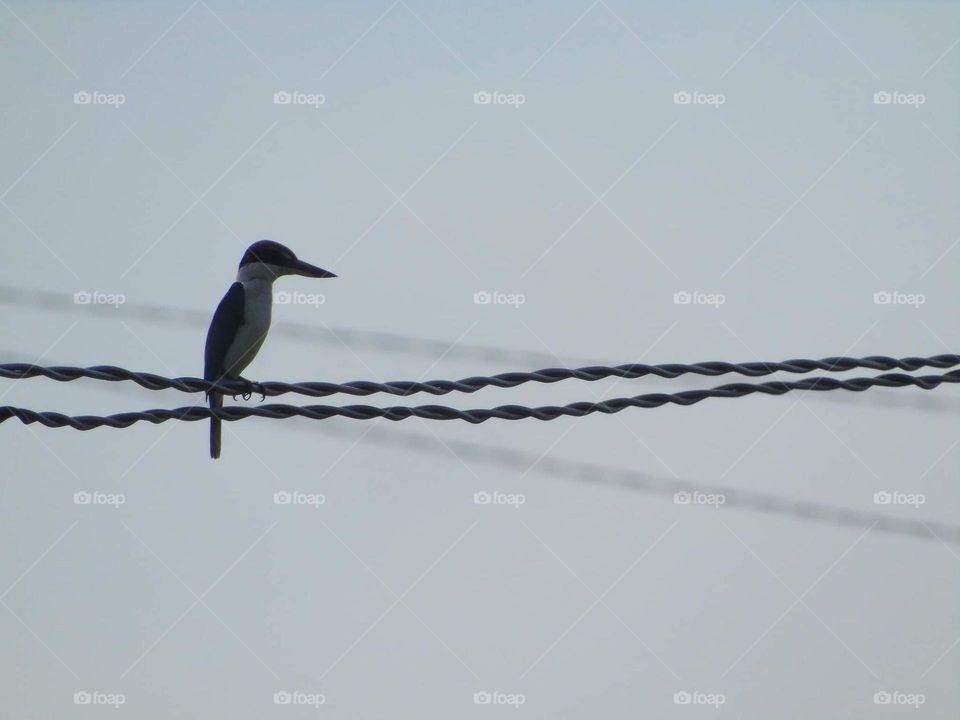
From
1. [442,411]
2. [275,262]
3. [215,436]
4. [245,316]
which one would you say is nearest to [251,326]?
[245,316]

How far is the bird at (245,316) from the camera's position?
18.6ft

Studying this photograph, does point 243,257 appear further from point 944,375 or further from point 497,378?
point 944,375

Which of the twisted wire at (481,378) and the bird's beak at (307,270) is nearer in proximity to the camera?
the twisted wire at (481,378)

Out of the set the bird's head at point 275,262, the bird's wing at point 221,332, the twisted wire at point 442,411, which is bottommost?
the twisted wire at point 442,411

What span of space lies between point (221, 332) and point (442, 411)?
2550 millimetres

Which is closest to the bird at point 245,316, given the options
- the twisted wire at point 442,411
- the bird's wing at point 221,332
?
the bird's wing at point 221,332

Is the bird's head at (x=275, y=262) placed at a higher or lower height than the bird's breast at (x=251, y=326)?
higher

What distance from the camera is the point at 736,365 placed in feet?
11.9

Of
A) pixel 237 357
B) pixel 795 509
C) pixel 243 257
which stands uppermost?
pixel 243 257

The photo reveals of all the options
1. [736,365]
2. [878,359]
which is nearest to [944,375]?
[878,359]

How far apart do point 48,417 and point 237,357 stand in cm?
222

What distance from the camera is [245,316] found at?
5.84 metres

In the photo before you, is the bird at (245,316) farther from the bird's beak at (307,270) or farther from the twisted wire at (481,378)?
the twisted wire at (481,378)

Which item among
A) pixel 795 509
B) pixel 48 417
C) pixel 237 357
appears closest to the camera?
pixel 48 417
